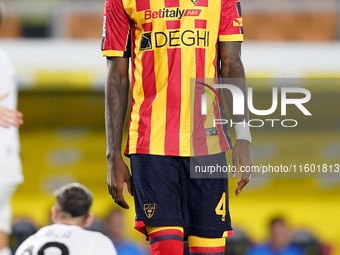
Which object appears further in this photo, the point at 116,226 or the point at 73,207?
the point at 116,226

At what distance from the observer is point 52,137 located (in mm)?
6234

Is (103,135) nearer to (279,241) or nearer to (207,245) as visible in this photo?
(279,241)

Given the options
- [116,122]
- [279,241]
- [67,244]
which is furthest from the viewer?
[279,241]

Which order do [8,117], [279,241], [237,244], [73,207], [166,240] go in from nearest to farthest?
[166,240] < [73,207] < [8,117] < [279,241] < [237,244]

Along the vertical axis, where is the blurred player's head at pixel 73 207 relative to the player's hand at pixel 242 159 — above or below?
below

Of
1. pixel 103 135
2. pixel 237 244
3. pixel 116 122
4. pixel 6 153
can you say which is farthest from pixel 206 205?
pixel 103 135

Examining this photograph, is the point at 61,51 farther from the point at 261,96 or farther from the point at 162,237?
the point at 162,237

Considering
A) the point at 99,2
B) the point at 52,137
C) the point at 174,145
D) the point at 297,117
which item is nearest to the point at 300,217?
the point at 297,117

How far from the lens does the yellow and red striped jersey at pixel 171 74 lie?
197 centimetres

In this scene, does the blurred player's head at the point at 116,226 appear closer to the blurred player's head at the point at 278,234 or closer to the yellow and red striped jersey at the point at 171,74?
the blurred player's head at the point at 278,234

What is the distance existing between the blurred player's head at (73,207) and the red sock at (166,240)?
2.95 ft

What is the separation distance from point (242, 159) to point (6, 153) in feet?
4.46

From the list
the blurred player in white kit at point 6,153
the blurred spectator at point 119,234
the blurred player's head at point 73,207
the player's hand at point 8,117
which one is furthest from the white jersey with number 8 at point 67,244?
the blurred spectator at point 119,234

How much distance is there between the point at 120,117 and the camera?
6.66 feet
